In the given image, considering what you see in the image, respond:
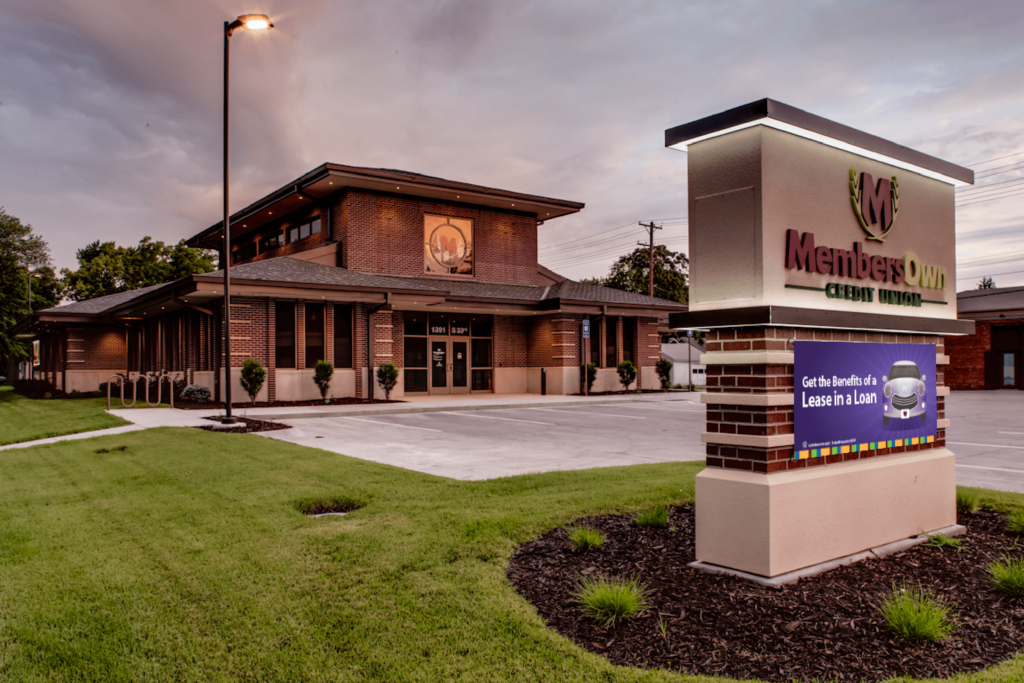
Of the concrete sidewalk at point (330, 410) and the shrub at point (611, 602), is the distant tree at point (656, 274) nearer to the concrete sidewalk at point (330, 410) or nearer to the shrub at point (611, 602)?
the concrete sidewalk at point (330, 410)

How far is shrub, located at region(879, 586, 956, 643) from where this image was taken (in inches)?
152

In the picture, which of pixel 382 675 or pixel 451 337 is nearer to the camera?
pixel 382 675

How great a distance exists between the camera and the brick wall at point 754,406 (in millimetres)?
4949

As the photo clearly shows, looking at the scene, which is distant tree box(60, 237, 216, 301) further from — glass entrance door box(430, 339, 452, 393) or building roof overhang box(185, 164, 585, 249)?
glass entrance door box(430, 339, 452, 393)

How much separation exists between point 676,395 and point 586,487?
2219 centimetres

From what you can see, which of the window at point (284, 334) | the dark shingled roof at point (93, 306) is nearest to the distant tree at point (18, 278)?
the dark shingled roof at point (93, 306)

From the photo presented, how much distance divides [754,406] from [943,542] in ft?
7.84

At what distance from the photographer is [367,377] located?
25.1 meters

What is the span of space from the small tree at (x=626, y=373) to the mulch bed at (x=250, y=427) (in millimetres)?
17903

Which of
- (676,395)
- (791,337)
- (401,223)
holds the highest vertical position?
(401,223)

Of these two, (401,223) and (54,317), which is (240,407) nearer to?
(401,223)

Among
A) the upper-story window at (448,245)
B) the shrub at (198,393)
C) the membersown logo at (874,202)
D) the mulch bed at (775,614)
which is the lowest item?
the mulch bed at (775,614)

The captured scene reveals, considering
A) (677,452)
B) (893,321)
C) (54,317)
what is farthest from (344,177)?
(893,321)

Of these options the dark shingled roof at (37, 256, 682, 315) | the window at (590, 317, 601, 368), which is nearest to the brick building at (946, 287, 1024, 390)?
the dark shingled roof at (37, 256, 682, 315)
